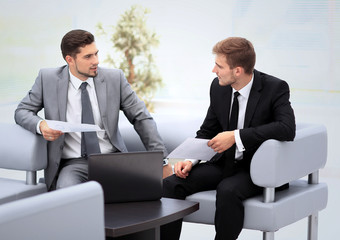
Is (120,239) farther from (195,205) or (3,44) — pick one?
(3,44)

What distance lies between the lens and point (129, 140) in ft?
13.3

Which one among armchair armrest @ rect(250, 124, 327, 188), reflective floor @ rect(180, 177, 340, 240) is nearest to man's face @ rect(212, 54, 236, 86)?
armchair armrest @ rect(250, 124, 327, 188)

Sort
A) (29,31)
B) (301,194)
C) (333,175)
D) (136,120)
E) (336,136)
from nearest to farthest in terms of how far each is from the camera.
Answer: (301,194) → (136,120) → (333,175) → (336,136) → (29,31)

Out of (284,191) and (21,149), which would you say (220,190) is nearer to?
(284,191)

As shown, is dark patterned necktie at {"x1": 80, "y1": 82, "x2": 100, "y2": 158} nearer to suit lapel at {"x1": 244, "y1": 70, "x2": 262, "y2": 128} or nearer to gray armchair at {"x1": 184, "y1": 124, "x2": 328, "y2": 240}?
gray armchair at {"x1": 184, "y1": 124, "x2": 328, "y2": 240}

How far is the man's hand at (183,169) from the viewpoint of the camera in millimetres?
3570

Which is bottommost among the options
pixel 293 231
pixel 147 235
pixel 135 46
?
pixel 293 231

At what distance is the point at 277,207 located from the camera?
326cm

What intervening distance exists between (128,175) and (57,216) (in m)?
1.01

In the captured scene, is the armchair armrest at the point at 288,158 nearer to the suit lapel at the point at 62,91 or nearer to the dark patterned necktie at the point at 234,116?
the dark patterned necktie at the point at 234,116

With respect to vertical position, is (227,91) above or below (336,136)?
above

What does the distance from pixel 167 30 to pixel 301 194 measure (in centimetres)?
540

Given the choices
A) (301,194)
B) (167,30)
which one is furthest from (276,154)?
(167,30)

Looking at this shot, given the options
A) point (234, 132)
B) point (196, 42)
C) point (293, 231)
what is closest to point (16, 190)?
point (234, 132)
